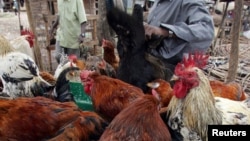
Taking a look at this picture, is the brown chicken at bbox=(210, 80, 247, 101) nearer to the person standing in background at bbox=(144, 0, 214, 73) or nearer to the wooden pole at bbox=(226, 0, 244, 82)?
the person standing in background at bbox=(144, 0, 214, 73)

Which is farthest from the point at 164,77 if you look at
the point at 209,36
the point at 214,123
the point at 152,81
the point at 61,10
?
the point at 61,10

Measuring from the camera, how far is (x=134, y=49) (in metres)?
2.25

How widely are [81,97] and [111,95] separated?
0.60 metres

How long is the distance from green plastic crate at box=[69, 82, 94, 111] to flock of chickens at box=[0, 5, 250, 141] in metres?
0.12

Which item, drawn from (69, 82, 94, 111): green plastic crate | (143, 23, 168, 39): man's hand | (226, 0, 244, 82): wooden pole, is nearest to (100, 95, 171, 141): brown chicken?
(143, 23, 168, 39): man's hand

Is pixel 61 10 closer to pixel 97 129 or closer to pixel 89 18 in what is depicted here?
pixel 89 18

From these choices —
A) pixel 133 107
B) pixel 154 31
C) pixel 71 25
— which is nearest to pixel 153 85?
pixel 154 31

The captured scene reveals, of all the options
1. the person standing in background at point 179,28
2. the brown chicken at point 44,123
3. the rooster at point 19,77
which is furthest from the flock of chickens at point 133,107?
the rooster at point 19,77

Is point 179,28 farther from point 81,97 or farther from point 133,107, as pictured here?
point 81,97

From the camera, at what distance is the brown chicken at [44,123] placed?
1935 mm

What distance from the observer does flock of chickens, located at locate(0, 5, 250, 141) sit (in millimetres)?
1752

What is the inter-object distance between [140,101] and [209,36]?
833mm

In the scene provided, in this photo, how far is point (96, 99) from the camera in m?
2.23

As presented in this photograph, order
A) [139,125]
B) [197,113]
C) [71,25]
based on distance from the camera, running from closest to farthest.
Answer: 1. [139,125]
2. [197,113]
3. [71,25]
